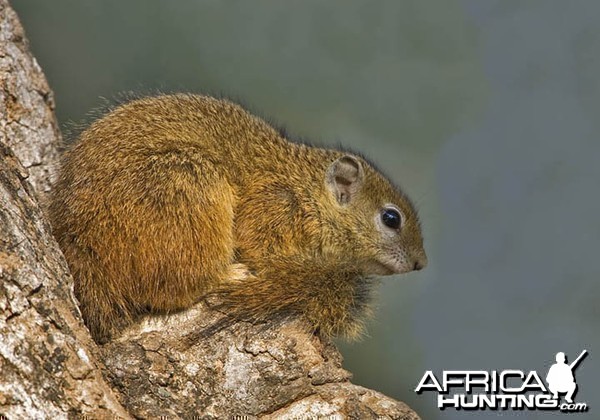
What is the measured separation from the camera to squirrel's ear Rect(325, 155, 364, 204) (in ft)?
23.9

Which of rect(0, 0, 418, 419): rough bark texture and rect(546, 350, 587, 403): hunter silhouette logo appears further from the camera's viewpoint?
rect(546, 350, 587, 403): hunter silhouette logo

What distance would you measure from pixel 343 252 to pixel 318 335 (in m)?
1.84

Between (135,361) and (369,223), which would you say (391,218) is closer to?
(369,223)

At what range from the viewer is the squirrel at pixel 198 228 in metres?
5.38

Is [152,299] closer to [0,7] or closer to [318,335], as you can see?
[318,335]

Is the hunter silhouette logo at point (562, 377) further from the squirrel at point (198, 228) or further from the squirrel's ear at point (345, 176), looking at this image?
the squirrel's ear at point (345, 176)

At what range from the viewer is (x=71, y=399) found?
4270mm

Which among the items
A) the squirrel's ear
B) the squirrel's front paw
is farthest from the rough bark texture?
the squirrel's ear

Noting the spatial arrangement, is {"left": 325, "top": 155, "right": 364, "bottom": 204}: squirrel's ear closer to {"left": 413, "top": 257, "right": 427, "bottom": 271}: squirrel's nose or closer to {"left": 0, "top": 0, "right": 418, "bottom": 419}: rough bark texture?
{"left": 413, "top": 257, "right": 427, "bottom": 271}: squirrel's nose

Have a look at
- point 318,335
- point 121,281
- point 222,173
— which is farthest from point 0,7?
point 318,335

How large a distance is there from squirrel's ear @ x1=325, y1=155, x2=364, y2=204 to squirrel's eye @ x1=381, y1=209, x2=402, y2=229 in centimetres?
33

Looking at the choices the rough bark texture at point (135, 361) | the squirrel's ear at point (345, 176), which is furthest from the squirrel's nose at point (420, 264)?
the rough bark texture at point (135, 361)

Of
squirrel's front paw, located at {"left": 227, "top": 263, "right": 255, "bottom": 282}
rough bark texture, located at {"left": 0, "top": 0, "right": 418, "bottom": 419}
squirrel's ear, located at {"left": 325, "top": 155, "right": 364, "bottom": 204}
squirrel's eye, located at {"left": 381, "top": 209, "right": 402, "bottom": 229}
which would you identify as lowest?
rough bark texture, located at {"left": 0, "top": 0, "right": 418, "bottom": 419}

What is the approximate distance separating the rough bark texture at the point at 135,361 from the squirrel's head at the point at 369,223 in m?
1.91
